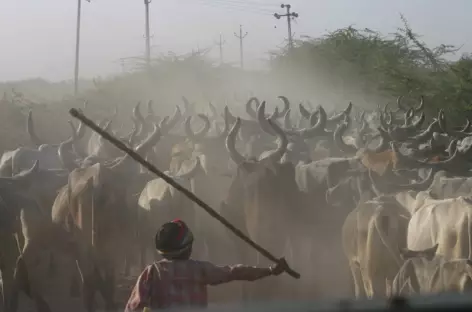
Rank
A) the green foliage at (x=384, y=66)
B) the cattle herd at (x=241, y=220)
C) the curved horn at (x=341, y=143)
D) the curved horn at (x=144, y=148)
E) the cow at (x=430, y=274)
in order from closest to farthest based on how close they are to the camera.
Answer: the cow at (x=430, y=274), the cattle herd at (x=241, y=220), the curved horn at (x=144, y=148), the curved horn at (x=341, y=143), the green foliage at (x=384, y=66)

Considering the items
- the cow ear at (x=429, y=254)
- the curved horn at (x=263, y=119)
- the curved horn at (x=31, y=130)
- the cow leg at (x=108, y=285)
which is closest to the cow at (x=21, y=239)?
the cow leg at (x=108, y=285)

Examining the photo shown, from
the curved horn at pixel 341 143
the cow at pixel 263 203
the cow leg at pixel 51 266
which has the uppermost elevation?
the curved horn at pixel 341 143

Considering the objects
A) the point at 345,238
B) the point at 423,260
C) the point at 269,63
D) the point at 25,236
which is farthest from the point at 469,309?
the point at 269,63

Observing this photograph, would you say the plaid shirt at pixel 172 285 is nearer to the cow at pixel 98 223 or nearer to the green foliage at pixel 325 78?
the cow at pixel 98 223

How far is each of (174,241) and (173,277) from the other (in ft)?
0.71

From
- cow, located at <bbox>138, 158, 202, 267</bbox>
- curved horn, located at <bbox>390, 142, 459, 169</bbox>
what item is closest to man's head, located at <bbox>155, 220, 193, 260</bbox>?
cow, located at <bbox>138, 158, 202, 267</bbox>

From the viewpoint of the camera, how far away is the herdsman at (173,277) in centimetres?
518

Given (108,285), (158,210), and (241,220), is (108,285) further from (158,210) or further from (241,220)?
(241,220)

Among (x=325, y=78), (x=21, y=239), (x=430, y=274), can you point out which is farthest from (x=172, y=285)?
(x=325, y=78)

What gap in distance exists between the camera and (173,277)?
5195 mm

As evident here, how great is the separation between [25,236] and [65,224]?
75 cm

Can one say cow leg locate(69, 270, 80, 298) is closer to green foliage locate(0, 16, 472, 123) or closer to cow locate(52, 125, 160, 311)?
cow locate(52, 125, 160, 311)

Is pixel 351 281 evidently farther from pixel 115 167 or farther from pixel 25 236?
pixel 25 236

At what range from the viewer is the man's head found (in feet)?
17.0
